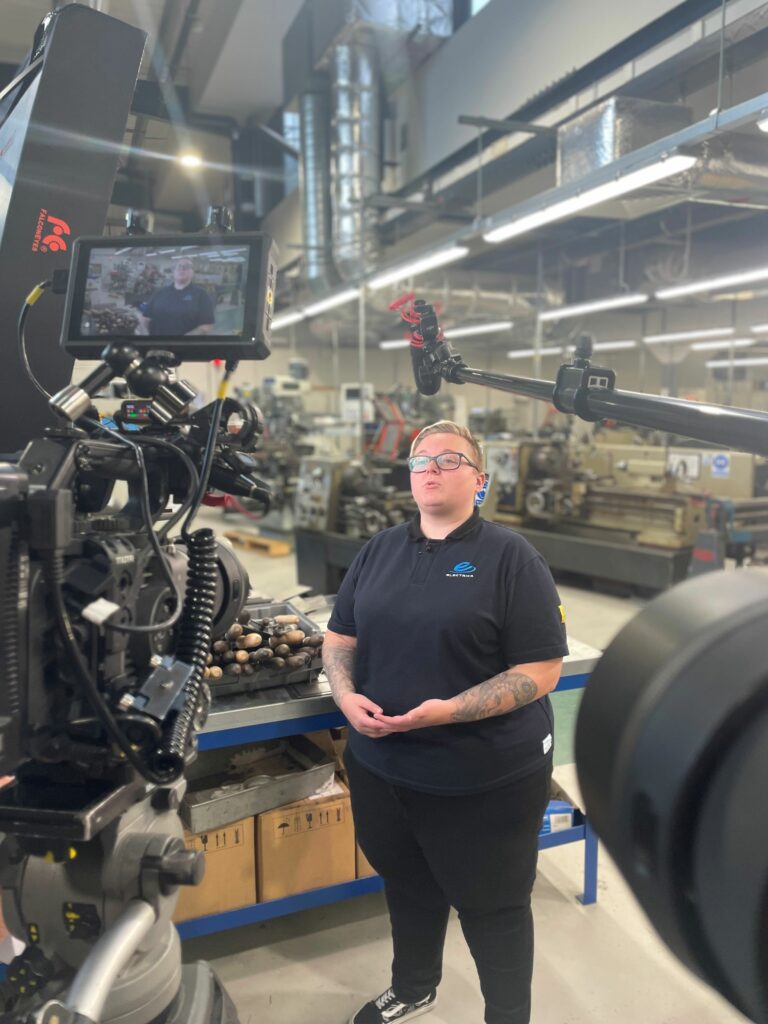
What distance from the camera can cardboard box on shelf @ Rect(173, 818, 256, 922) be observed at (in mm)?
1854

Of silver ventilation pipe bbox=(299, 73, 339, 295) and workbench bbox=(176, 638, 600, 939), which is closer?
workbench bbox=(176, 638, 600, 939)

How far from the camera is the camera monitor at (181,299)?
92 cm

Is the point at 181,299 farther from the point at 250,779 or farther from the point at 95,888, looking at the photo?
the point at 250,779

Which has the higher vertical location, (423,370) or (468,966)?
(423,370)

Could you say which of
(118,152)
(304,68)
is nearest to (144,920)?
(118,152)

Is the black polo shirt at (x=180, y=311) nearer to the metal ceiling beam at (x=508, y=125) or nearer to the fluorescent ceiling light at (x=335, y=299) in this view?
the metal ceiling beam at (x=508, y=125)

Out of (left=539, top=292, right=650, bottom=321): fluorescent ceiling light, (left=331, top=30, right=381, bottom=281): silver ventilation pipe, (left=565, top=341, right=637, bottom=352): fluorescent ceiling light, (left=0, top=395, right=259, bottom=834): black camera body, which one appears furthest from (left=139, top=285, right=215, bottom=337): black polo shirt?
(left=565, top=341, right=637, bottom=352): fluorescent ceiling light

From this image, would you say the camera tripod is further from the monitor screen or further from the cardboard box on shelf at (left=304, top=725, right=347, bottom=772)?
the cardboard box on shelf at (left=304, top=725, right=347, bottom=772)

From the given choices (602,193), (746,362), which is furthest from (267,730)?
(746,362)

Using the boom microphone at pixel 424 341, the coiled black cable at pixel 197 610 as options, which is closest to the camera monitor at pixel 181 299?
the coiled black cable at pixel 197 610

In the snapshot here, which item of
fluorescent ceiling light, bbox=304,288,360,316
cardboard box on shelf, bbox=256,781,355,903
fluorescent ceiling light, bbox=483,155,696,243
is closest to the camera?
cardboard box on shelf, bbox=256,781,355,903

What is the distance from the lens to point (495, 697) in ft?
4.62

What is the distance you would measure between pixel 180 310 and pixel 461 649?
0.86m

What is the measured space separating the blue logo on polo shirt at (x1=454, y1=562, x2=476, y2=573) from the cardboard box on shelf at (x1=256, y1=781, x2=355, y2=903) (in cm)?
92
